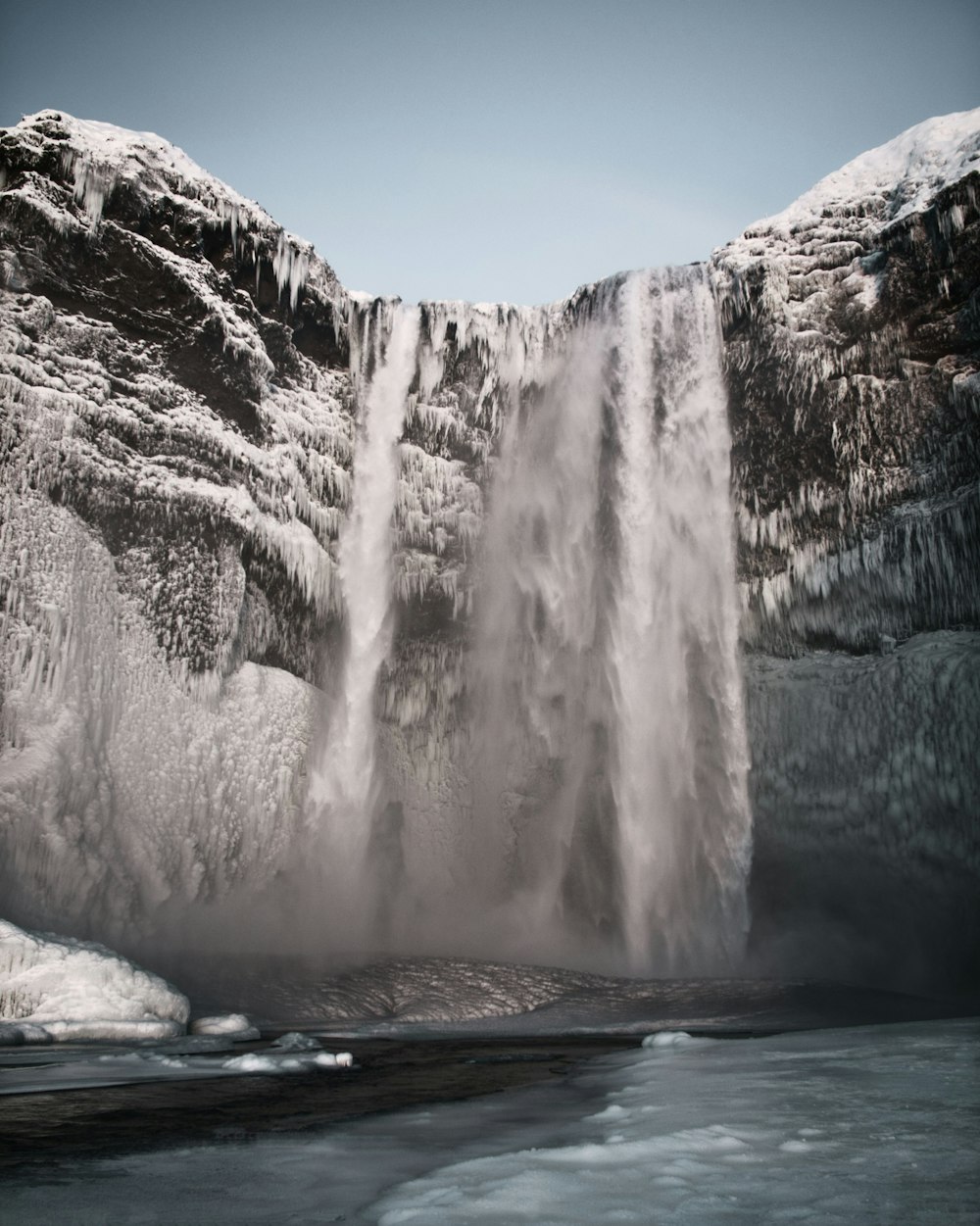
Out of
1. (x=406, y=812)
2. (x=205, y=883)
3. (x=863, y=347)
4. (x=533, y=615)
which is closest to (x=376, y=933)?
(x=406, y=812)

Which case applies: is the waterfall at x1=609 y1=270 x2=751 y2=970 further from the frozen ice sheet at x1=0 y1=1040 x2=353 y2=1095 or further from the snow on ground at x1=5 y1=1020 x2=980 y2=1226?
the snow on ground at x1=5 y1=1020 x2=980 y2=1226

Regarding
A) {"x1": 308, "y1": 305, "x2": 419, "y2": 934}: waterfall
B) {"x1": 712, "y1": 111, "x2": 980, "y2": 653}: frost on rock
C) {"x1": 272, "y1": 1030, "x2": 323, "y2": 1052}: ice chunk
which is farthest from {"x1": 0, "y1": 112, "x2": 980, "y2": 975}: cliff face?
{"x1": 272, "y1": 1030, "x2": 323, "y2": 1052}: ice chunk

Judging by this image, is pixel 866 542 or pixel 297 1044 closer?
pixel 297 1044

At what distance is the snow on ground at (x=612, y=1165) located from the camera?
2.65m

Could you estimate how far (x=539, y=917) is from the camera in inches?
693

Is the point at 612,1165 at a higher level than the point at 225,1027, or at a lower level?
higher

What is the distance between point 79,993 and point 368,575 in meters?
9.79

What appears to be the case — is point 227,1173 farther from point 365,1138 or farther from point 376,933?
point 376,933

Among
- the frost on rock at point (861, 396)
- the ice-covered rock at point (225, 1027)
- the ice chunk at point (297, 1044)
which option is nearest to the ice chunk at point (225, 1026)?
the ice-covered rock at point (225, 1027)

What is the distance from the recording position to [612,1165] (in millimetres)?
3162

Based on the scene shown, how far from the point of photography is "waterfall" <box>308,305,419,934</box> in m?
17.2

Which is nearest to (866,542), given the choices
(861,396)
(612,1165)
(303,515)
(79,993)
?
(861,396)

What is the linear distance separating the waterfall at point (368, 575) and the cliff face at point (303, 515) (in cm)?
29

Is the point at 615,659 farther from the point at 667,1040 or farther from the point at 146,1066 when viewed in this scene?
the point at 146,1066
